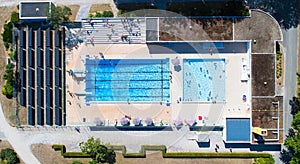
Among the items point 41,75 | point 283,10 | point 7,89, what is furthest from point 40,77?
point 283,10

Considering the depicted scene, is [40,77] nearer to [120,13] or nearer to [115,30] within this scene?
[115,30]

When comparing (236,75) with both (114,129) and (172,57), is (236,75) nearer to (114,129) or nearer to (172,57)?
(172,57)

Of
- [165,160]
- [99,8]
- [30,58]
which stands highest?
[99,8]

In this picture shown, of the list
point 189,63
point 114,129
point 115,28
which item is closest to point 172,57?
point 189,63

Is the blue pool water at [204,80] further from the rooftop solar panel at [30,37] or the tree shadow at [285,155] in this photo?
the rooftop solar panel at [30,37]

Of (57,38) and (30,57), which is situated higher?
(57,38)

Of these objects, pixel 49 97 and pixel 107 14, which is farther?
pixel 49 97
